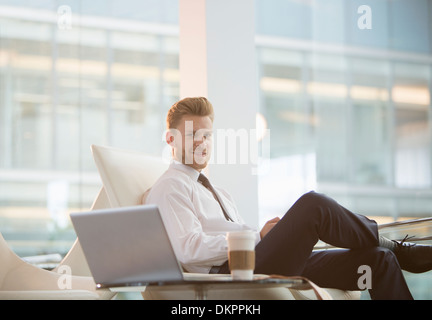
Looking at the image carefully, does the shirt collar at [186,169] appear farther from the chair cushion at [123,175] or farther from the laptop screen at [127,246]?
the laptop screen at [127,246]

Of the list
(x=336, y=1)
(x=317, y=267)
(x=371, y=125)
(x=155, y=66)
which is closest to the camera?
(x=317, y=267)

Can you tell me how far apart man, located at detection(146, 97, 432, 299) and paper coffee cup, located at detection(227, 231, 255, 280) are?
37 cm

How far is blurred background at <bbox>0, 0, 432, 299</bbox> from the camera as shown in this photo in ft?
15.9

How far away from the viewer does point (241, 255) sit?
1.45 m

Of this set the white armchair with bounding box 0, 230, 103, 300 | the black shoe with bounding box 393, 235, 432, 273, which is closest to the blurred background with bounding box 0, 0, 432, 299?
the black shoe with bounding box 393, 235, 432, 273

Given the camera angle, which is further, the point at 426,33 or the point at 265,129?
the point at 265,129

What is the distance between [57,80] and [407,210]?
11.6ft

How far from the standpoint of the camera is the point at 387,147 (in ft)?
18.8

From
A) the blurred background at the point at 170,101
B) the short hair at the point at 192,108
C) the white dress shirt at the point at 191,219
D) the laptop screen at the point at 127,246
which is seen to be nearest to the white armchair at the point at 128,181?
the white dress shirt at the point at 191,219

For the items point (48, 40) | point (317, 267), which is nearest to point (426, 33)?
point (48, 40)

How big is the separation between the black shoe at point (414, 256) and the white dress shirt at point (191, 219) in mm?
489

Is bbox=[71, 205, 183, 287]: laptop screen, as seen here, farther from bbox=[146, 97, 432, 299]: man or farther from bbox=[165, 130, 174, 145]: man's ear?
bbox=[165, 130, 174, 145]: man's ear

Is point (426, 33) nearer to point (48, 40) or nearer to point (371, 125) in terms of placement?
point (371, 125)

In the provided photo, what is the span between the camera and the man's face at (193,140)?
2.18 meters
